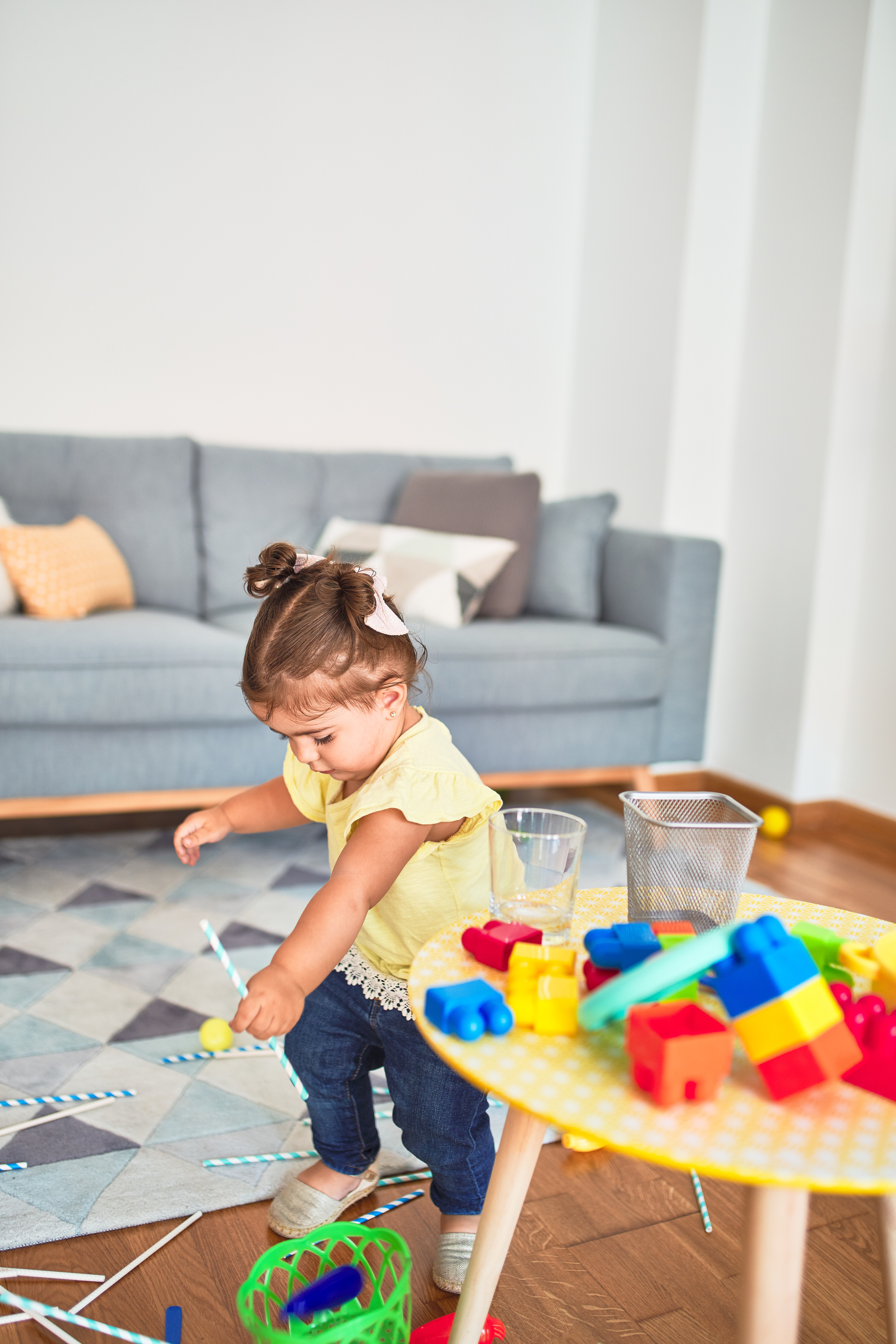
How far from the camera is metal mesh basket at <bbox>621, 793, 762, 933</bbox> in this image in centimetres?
74

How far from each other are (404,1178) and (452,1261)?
6.5 inches

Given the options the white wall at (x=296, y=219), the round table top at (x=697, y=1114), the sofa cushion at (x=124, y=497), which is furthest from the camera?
the white wall at (x=296, y=219)

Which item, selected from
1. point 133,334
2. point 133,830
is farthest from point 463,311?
point 133,830

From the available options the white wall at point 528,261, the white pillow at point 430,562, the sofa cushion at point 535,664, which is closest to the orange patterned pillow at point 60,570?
the sofa cushion at point 535,664

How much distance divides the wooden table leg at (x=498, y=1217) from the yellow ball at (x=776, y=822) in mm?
1858

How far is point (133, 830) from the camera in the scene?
7.44 ft

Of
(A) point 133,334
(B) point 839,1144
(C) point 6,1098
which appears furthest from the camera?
(A) point 133,334

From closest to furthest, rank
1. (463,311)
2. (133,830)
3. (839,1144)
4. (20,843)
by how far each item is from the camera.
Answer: (839,1144)
(20,843)
(133,830)
(463,311)

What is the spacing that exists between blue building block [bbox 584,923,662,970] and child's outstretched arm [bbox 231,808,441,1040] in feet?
0.63

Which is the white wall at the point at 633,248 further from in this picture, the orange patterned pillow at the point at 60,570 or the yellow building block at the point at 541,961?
the yellow building block at the point at 541,961

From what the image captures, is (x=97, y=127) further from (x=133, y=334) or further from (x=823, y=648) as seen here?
(x=823, y=648)

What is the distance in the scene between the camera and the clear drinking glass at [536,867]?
0.77 metres

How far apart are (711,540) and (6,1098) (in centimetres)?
172

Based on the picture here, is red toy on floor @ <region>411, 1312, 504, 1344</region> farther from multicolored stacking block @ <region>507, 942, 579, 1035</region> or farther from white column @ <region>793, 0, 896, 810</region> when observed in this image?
white column @ <region>793, 0, 896, 810</region>
